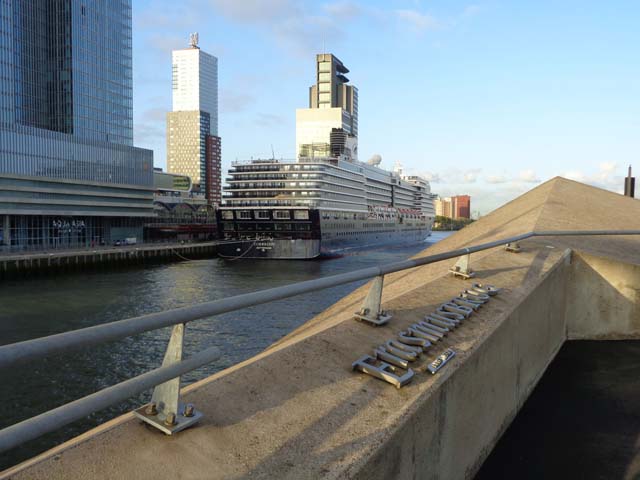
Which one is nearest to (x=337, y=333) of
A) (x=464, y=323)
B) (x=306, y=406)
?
(x=306, y=406)

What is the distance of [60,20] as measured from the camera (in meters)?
78.3

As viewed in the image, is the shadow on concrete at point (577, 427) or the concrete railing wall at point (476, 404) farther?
the shadow on concrete at point (577, 427)

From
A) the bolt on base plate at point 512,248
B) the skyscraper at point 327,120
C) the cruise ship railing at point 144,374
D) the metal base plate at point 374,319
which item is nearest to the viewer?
the cruise ship railing at point 144,374

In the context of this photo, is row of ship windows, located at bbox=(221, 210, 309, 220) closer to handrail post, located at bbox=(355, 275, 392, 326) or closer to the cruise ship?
the cruise ship

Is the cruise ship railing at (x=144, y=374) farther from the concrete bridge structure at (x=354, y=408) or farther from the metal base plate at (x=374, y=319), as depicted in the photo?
the metal base plate at (x=374, y=319)

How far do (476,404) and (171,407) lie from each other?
2923 millimetres

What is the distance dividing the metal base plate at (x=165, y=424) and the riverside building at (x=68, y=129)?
6206 centimetres

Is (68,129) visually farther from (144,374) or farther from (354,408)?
(144,374)

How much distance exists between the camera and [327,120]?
104 metres

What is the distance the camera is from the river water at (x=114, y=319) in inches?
439

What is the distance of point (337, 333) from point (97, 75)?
90.5 metres

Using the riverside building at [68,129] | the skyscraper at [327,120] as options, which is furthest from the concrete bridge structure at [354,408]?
the skyscraper at [327,120]

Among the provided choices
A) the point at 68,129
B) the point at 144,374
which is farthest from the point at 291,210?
the point at 144,374

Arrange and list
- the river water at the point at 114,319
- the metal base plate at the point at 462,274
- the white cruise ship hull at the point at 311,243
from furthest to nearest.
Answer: the white cruise ship hull at the point at 311,243
the river water at the point at 114,319
the metal base plate at the point at 462,274
